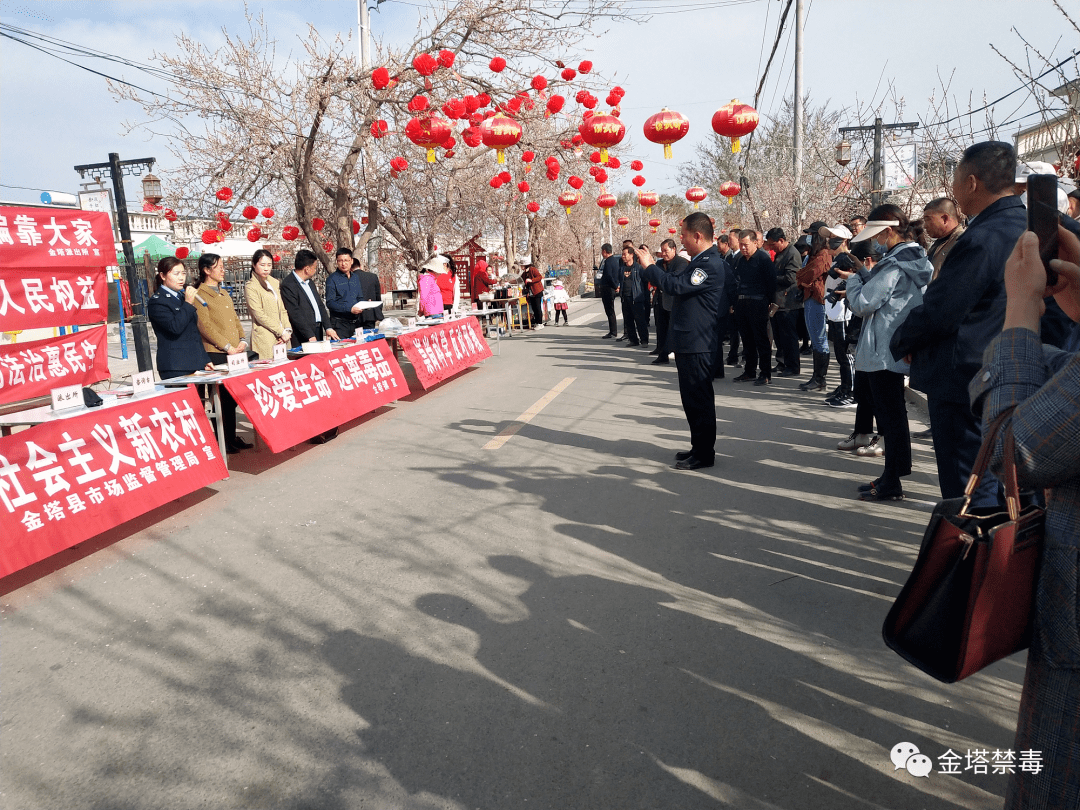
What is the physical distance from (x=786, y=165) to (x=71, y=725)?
32498 mm

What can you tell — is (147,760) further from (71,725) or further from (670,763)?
(670,763)

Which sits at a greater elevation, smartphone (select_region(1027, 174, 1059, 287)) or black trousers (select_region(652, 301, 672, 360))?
smartphone (select_region(1027, 174, 1059, 287))

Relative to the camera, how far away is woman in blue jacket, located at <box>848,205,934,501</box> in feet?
18.1

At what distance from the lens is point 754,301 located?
11.0m

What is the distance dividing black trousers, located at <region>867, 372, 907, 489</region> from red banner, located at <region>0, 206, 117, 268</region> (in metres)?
8.24

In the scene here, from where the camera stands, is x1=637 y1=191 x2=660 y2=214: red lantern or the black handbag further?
x1=637 y1=191 x2=660 y2=214: red lantern

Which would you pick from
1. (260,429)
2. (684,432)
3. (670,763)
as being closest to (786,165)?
(684,432)

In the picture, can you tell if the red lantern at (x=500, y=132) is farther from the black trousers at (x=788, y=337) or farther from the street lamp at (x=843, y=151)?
the street lamp at (x=843, y=151)

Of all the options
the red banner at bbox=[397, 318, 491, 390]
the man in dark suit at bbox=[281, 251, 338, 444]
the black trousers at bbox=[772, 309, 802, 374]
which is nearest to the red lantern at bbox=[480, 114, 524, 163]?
the red banner at bbox=[397, 318, 491, 390]

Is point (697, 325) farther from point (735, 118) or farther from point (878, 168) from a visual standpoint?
point (878, 168)

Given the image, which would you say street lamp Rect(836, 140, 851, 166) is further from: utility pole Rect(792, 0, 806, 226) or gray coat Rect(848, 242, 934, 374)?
gray coat Rect(848, 242, 934, 374)

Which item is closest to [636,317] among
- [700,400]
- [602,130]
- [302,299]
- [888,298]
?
[602,130]

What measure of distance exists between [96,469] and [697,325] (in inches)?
187

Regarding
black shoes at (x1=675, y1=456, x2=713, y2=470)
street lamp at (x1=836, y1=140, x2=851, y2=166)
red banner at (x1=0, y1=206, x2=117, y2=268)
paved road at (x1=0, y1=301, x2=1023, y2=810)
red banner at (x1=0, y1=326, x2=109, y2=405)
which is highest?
street lamp at (x1=836, y1=140, x2=851, y2=166)
